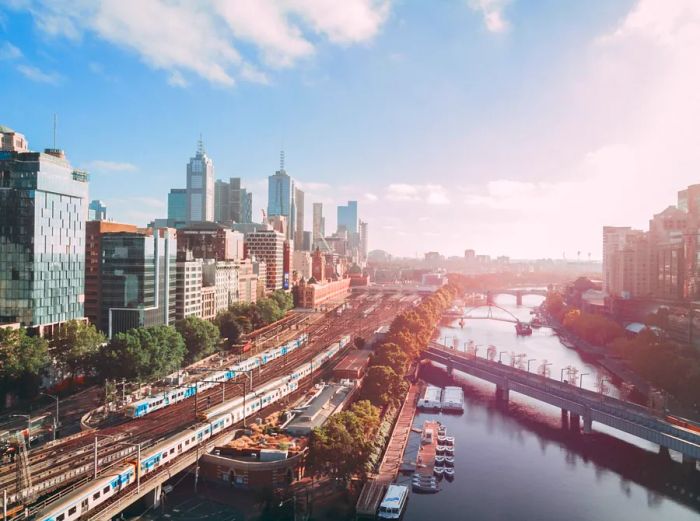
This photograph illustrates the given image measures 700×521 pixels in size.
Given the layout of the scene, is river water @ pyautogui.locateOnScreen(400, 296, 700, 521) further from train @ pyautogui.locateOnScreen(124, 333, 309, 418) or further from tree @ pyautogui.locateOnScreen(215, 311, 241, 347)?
tree @ pyautogui.locateOnScreen(215, 311, 241, 347)

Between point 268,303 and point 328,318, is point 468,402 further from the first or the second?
point 328,318

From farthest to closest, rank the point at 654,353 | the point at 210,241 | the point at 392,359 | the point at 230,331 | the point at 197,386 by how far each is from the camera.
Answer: the point at 210,241, the point at 230,331, the point at 654,353, the point at 392,359, the point at 197,386

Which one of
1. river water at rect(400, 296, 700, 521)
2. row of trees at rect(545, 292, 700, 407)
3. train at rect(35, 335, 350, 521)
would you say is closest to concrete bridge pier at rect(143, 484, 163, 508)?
train at rect(35, 335, 350, 521)

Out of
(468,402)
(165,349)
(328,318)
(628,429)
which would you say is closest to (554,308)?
(328,318)

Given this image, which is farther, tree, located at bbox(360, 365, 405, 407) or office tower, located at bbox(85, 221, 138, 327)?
office tower, located at bbox(85, 221, 138, 327)

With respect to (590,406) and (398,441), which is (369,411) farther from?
(590,406)

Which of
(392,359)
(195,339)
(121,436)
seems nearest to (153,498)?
(121,436)
